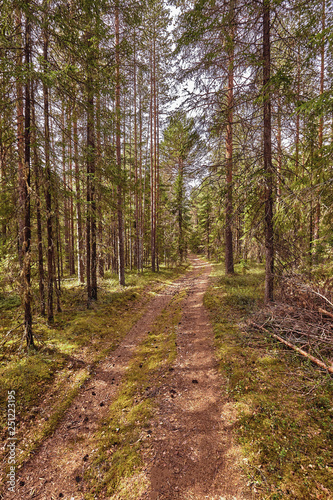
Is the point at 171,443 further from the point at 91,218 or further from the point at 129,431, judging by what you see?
the point at 91,218

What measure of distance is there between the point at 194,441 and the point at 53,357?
4.86 meters

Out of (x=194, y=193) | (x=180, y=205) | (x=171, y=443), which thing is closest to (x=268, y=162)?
(x=194, y=193)

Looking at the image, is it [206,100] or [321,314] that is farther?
[206,100]

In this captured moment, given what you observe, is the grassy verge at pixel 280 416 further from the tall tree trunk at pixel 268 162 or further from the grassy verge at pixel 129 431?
the tall tree trunk at pixel 268 162

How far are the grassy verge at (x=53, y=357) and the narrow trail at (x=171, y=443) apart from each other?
0.34 metres

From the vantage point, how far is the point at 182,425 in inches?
154

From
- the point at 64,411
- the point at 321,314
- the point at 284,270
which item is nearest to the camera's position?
the point at 64,411

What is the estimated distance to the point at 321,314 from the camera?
5.36 meters

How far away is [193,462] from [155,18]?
24.6 m

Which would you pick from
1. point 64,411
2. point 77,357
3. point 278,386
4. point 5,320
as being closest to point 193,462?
point 278,386

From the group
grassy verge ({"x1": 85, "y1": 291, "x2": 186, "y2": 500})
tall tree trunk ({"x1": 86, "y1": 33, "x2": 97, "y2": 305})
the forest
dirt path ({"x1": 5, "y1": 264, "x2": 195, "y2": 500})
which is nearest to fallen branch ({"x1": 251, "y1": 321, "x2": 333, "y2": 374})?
the forest

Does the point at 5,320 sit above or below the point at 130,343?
above

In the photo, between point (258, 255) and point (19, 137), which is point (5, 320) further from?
point (258, 255)

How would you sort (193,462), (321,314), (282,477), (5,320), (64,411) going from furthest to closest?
(5,320) → (321,314) → (64,411) → (193,462) → (282,477)
